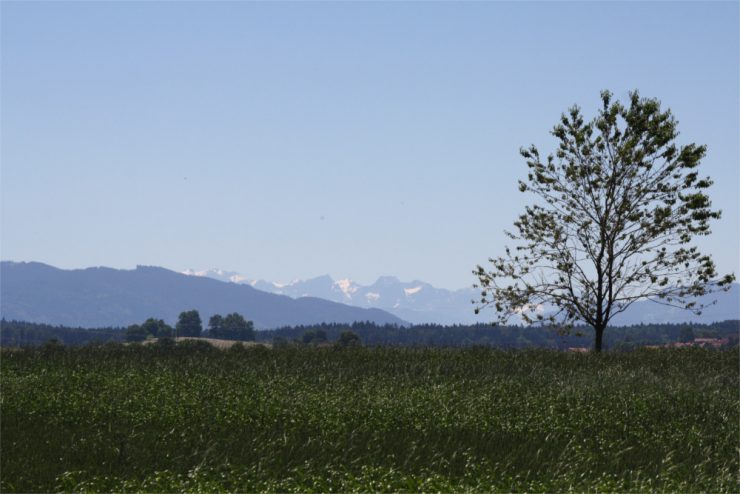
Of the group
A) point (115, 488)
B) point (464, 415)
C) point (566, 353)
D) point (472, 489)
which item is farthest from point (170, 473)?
point (566, 353)

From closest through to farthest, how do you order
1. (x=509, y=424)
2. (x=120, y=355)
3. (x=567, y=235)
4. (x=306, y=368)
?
(x=509, y=424) → (x=306, y=368) → (x=120, y=355) → (x=567, y=235)

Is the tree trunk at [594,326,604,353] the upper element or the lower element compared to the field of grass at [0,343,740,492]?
upper

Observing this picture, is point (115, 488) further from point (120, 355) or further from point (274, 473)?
point (120, 355)

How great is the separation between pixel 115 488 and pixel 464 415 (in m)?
8.79

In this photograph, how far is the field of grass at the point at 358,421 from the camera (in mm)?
15259

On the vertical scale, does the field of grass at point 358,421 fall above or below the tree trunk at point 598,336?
below

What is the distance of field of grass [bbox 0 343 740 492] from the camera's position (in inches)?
601

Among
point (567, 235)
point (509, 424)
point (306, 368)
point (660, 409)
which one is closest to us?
point (509, 424)

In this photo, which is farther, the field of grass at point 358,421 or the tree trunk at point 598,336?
the tree trunk at point 598,336

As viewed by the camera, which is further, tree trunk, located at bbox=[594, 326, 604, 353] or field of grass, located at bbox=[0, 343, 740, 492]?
tree trunk, located at bbox=[594, 326, 604, 353]

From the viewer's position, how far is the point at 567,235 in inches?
1352

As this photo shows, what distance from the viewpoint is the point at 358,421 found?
19797 mm

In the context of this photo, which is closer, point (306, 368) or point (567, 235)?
point (306, 368)

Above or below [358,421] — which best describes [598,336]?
above
